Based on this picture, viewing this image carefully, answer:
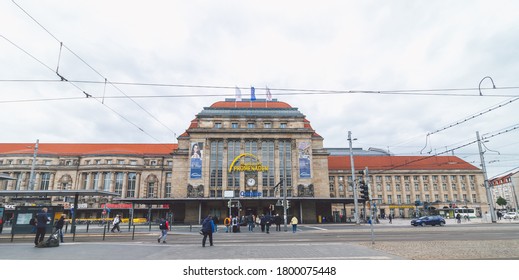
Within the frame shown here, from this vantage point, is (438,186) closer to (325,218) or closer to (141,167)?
(325,218)

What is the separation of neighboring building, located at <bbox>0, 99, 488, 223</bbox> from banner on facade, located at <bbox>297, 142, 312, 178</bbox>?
182 mm

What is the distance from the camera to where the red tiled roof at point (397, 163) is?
255ft

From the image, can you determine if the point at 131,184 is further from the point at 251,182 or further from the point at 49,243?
the point at 49,243

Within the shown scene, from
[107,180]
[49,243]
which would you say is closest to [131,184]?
[107,180]

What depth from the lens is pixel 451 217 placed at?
208ft

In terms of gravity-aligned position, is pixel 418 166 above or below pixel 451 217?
above

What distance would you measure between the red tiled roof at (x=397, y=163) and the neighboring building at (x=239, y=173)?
0.27 meters

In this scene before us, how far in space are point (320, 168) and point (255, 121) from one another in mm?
15274

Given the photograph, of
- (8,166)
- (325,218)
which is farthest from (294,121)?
(8,166)

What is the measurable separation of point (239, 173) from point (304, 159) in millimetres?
12182

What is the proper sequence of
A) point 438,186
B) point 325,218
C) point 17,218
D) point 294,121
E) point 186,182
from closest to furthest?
point 17,218
point 325,218
point 186,182
point 294,121
point 438,186

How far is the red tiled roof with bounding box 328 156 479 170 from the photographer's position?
3063 inches

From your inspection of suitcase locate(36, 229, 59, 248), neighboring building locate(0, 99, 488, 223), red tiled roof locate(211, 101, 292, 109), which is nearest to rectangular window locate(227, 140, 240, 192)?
neighboring building locate(0, 99, 488, 223)

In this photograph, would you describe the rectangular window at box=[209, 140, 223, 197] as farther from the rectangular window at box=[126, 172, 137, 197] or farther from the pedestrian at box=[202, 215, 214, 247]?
the pedestrian at box=[202, 215, 214, 247]
